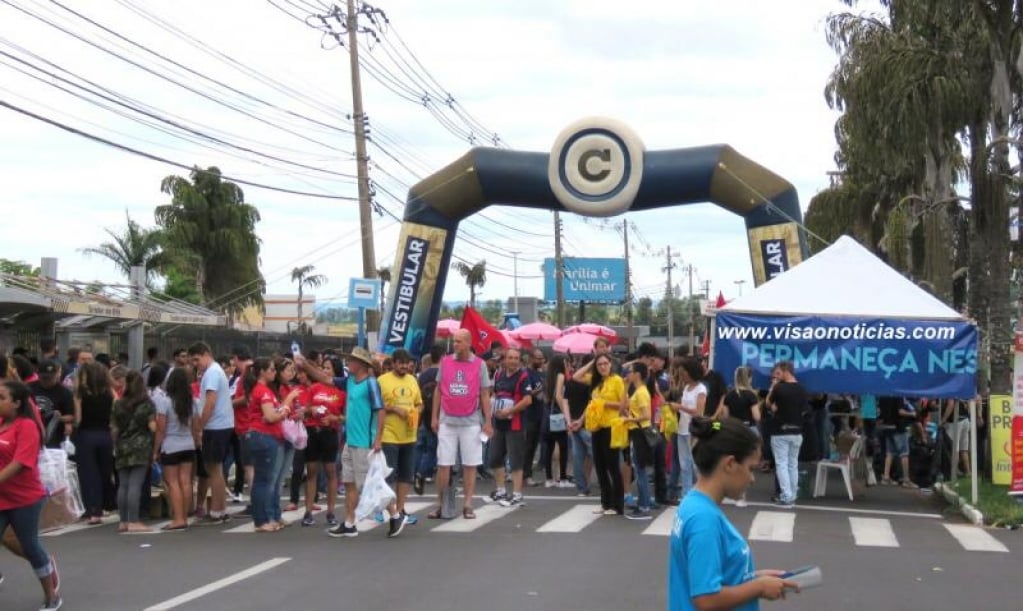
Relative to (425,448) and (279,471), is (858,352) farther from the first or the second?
(279,471)

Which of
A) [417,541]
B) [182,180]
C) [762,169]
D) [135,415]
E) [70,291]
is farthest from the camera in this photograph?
[182,180]

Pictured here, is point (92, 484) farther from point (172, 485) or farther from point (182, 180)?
point (182, 180)

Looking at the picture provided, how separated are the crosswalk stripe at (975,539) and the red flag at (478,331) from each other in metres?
10.9

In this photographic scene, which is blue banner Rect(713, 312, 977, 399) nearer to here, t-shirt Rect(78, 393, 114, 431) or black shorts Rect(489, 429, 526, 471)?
black shorts Rect(489, 429, 526, 471)

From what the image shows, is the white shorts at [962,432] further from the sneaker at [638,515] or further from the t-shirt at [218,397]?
the t-shirt at [218,397]

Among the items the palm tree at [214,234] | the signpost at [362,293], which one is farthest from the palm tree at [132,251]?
the signpost at [362,293]

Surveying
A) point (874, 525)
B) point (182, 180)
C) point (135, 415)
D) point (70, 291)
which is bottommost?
point (874, 525)

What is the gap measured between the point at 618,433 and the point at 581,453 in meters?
2.43

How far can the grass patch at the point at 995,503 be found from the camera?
1342cm

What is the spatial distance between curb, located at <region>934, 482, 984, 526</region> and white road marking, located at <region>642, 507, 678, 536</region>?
3.42 metres

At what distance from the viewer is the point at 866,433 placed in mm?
18984

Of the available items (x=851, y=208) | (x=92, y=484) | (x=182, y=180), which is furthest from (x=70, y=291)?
(x=182, y=180)

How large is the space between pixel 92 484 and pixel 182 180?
41416 millimetres

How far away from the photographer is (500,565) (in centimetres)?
1030
